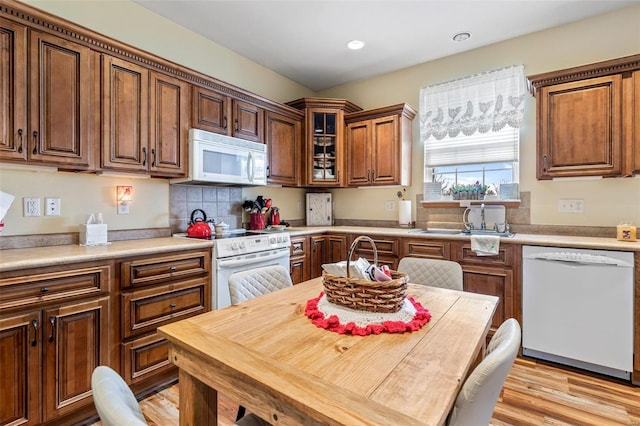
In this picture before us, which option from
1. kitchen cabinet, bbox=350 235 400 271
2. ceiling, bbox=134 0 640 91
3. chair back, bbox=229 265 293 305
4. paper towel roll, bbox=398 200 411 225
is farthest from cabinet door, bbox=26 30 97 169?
paper towel roll, bbox=398 200 411 225

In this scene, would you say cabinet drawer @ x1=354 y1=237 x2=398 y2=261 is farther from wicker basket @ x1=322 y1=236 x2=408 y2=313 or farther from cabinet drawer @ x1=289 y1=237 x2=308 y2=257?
wicker basket @ x1=322 y1=236 x2=408 y2=313

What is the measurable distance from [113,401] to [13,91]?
6.51ft

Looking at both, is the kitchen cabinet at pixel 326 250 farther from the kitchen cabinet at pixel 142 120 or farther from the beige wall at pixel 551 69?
the kitchen cabinet at pixel 142 120

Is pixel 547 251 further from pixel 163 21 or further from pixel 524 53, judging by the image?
pixel 163 21

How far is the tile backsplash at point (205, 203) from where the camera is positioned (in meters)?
2.84

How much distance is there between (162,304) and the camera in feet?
6.96

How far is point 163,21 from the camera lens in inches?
109

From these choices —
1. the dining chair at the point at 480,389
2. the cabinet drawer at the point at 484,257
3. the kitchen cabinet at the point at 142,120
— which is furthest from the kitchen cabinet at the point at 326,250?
the dining chair at the point at 480,389

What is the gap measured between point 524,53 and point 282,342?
3463 mm

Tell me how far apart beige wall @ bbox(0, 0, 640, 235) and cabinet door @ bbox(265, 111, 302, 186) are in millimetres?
313

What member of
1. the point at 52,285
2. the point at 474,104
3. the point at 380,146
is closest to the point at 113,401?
the point at 52,285

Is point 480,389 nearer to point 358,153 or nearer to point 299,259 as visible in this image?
point 299,259

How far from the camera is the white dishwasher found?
2154mm

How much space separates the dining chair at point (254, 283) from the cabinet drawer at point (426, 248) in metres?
1.56
